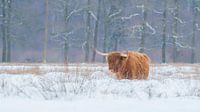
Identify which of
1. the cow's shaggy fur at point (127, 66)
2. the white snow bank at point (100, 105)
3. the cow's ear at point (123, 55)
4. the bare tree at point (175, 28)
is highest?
the bare tree at point (175, 28)

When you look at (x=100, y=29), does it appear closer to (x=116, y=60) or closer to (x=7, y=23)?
(x=7, y=23)

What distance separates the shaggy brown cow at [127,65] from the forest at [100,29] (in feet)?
79.4

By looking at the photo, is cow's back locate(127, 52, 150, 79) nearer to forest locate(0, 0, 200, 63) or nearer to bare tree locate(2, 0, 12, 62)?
forest locate(0, 0, 200, 63)

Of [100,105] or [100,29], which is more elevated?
[100,29]

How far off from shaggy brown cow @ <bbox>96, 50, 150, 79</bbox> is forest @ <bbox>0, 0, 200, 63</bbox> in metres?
24.2

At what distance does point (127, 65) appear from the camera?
46.1ft

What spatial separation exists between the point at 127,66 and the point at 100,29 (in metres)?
43.0

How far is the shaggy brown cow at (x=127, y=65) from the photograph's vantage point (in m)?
13.9

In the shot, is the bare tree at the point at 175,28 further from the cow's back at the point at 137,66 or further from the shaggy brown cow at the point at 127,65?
the shaggy brown cow at the point at 127,65

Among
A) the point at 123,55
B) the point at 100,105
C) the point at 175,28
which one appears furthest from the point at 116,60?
the point at 175,28

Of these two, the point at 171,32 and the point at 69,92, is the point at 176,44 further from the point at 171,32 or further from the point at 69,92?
Result: the point at 69,92

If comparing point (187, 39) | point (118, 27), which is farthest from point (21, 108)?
point (187, 39)

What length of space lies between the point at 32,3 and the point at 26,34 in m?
7.01

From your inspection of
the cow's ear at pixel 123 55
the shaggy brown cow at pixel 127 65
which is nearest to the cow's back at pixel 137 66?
the shaggy brown cow at pixel 127 65
